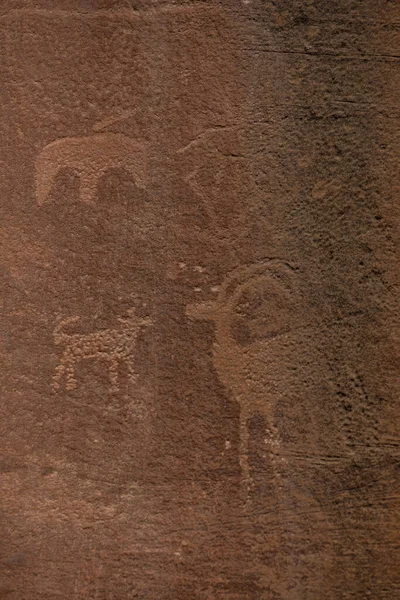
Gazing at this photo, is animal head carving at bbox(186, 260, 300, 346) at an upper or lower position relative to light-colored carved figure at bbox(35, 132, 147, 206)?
lower

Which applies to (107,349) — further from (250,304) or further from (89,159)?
(89,159)

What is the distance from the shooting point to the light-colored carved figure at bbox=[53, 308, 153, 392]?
102 inches

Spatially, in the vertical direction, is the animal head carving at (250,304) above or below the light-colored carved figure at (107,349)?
above

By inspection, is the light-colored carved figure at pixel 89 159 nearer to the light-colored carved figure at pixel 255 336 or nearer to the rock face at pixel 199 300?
the rock face at pixel 199 300

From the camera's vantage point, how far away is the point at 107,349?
102 inches

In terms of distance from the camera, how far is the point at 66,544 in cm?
260

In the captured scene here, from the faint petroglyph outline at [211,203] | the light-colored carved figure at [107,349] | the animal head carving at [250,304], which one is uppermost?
the faint petroglyph outline at [211,203]

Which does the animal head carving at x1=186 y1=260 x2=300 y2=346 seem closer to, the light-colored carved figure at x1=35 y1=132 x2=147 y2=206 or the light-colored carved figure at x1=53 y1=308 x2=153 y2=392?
the light-colored carved figure at x1=53 y1=308 x2=153 y2=392

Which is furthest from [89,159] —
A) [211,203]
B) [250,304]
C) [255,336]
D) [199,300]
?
[255,336]

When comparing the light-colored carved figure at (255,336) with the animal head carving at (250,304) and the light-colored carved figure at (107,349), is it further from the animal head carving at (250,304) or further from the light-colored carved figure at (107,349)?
the light-colored carved figure at (107,349)

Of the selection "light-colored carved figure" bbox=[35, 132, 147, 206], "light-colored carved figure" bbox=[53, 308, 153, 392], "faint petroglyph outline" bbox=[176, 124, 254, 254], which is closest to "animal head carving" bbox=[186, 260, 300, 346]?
"faint petroglyph outline" bbox=[176, 124, 254, 254]

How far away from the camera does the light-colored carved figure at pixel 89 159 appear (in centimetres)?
261

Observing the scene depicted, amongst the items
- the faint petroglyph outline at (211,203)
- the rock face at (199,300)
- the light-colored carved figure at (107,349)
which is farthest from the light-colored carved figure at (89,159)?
the light-colored carved figure at (107,349)

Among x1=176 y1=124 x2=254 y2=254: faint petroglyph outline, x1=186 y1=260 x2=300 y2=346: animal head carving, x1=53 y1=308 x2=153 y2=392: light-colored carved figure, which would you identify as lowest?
x1=53 y1=308 x2=153 y2=392: light-colored carved figure
